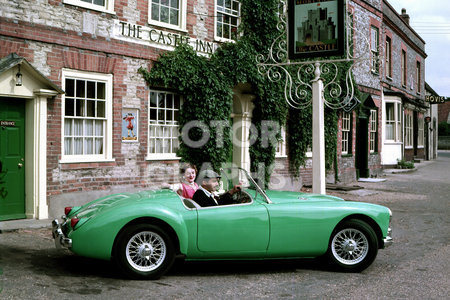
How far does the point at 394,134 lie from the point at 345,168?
649 centimetres

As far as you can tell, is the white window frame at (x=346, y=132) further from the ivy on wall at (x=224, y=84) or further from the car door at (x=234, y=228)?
the car door at (x=234, y=228)

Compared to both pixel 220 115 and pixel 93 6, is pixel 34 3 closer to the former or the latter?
pixel 93 6

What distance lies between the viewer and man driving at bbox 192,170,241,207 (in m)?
5.64

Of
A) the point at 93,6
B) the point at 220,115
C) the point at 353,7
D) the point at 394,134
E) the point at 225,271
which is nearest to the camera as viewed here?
the point at 225,271

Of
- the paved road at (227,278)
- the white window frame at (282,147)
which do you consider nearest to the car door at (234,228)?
the paved road at (227,278)

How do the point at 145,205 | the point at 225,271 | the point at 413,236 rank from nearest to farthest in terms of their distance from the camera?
the point at 145,205
the point at 225,271
the point at 413,236

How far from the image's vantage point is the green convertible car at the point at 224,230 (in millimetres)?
5129

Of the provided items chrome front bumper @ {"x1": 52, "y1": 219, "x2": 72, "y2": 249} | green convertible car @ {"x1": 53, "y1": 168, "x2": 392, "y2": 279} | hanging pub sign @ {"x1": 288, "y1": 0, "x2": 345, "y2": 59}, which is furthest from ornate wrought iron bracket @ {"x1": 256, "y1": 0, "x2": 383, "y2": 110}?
chrome front bumper @ {"x1": 52, "y1": 219, "x2": 72, "y2": 249}

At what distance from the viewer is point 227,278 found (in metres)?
5.52

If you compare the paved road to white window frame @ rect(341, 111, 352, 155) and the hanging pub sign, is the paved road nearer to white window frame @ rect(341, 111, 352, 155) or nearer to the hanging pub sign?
the hanging pub sign

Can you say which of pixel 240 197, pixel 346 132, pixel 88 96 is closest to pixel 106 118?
pixel 88 96

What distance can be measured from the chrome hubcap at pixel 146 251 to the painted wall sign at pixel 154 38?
6.28 meters

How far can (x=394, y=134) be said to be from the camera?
23.7 meters

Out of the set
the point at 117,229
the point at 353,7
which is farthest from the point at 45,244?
the point at 353,7
